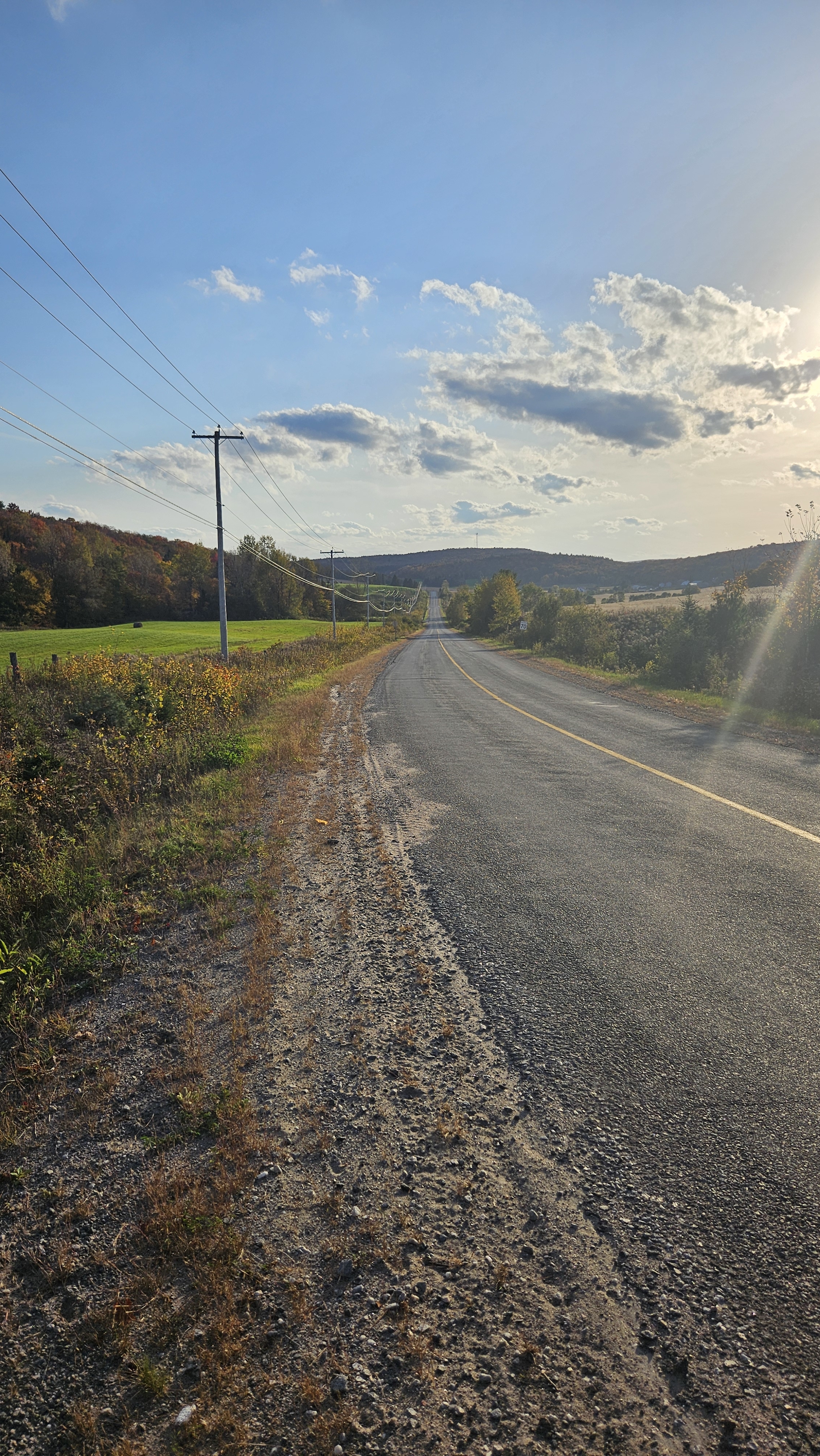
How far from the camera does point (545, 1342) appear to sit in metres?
1.96

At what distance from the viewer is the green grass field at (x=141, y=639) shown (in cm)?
3550

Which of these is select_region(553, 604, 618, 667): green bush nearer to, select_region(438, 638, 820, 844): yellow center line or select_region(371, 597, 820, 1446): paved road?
select_region(438, 638, 820, 844): yellow center line

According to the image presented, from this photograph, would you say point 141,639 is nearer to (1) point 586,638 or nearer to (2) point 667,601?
(1) point 586,638

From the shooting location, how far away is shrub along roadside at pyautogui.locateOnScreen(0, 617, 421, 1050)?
4.74m

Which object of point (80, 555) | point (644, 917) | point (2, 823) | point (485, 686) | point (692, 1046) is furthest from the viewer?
point (80, 555)

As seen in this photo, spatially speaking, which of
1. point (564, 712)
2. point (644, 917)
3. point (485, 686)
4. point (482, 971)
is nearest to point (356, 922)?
point (482, 971)

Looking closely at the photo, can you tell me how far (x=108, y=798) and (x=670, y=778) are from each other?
6.99m

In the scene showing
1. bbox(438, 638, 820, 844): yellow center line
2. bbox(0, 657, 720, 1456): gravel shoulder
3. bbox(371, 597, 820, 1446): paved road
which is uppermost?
bbox(438, 638, 820, 844): yellow center line

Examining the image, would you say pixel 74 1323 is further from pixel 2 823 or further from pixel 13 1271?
pixel 2 823

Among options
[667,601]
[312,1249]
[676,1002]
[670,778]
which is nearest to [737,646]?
[670,778]

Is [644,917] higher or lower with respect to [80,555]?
lower

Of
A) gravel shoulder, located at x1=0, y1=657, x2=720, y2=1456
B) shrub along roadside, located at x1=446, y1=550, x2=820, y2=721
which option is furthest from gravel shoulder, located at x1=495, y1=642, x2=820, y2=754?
gravel shoulder, located at x1=0, y1=657, x2=720, y2=1456

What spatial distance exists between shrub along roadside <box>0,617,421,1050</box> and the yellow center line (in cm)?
462

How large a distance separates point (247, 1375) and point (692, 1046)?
2.27 meters
